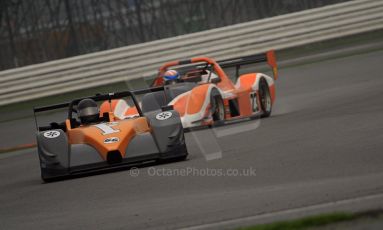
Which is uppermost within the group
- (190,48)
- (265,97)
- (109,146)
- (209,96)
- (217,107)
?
(109,146)

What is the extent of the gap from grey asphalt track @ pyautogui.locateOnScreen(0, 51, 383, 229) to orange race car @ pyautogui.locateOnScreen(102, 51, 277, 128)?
0.72m

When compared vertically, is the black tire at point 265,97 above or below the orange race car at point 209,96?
below

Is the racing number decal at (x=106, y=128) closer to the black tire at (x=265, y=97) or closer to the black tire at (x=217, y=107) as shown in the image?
the black tire at (x=217, y=107)

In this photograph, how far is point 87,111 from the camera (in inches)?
456

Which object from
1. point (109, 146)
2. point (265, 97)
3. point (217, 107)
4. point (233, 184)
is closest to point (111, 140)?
point (109, 146)

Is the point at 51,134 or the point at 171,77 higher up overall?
the point at 51,134

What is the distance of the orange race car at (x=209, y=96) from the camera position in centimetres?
1425

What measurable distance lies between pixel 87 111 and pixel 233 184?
338 centimetres

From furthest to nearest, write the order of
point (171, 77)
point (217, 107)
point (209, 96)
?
point (171, 77) < point (217, 107) < point (209, 96)

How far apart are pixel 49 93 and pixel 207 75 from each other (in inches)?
284

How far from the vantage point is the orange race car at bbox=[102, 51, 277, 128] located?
14.3 metres

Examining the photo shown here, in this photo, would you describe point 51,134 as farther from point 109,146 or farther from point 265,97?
point 265,97

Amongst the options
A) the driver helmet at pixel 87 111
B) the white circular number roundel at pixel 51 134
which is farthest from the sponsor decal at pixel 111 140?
the driver helmet at pixel 87 111

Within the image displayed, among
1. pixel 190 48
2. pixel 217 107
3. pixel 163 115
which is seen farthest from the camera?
pixel 190 48
